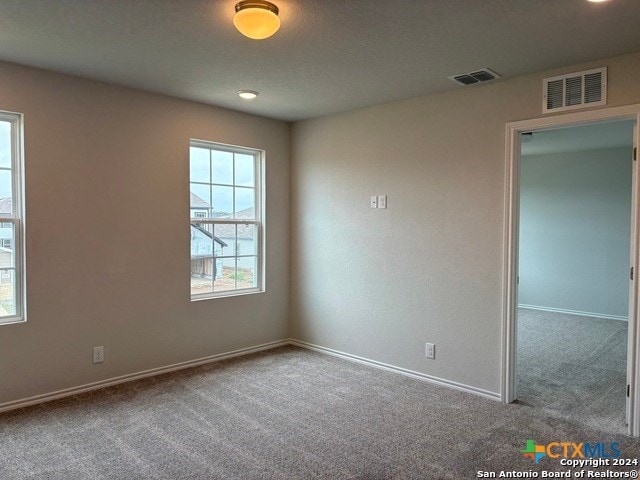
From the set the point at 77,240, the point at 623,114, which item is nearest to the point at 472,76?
the point at 623,114

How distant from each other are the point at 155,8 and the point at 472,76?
2178 mm

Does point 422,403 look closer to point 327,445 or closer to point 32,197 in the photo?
point 327,445

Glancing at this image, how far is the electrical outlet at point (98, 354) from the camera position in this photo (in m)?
3.63

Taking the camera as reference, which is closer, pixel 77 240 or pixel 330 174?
pixel 77 240

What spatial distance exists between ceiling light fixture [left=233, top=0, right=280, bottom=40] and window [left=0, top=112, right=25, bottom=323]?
200 centimetres

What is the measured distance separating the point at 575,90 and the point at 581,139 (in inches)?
130

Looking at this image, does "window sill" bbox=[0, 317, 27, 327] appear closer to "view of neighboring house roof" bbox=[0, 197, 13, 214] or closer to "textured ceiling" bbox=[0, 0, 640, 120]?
"view of neighboring house roof" bbox=[0, 197, 13, 214]

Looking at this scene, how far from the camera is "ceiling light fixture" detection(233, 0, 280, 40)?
2219 millimetres

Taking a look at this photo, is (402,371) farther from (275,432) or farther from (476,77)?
(476,77)

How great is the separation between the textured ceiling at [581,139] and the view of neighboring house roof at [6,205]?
4882mm

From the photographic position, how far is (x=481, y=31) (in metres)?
2.59

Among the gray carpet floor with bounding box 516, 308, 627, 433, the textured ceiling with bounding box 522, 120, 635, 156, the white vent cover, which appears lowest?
the gray carpet floor with bounding box 516, 308, 627, 433

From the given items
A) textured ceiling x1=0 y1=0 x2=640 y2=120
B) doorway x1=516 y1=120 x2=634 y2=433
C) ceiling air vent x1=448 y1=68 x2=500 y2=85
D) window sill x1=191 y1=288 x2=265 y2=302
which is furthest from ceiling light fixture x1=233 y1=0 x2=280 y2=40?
doorway x1=516 y1=120 x2=634 y2=433

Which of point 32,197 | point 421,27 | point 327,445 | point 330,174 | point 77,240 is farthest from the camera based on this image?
point 330,174
